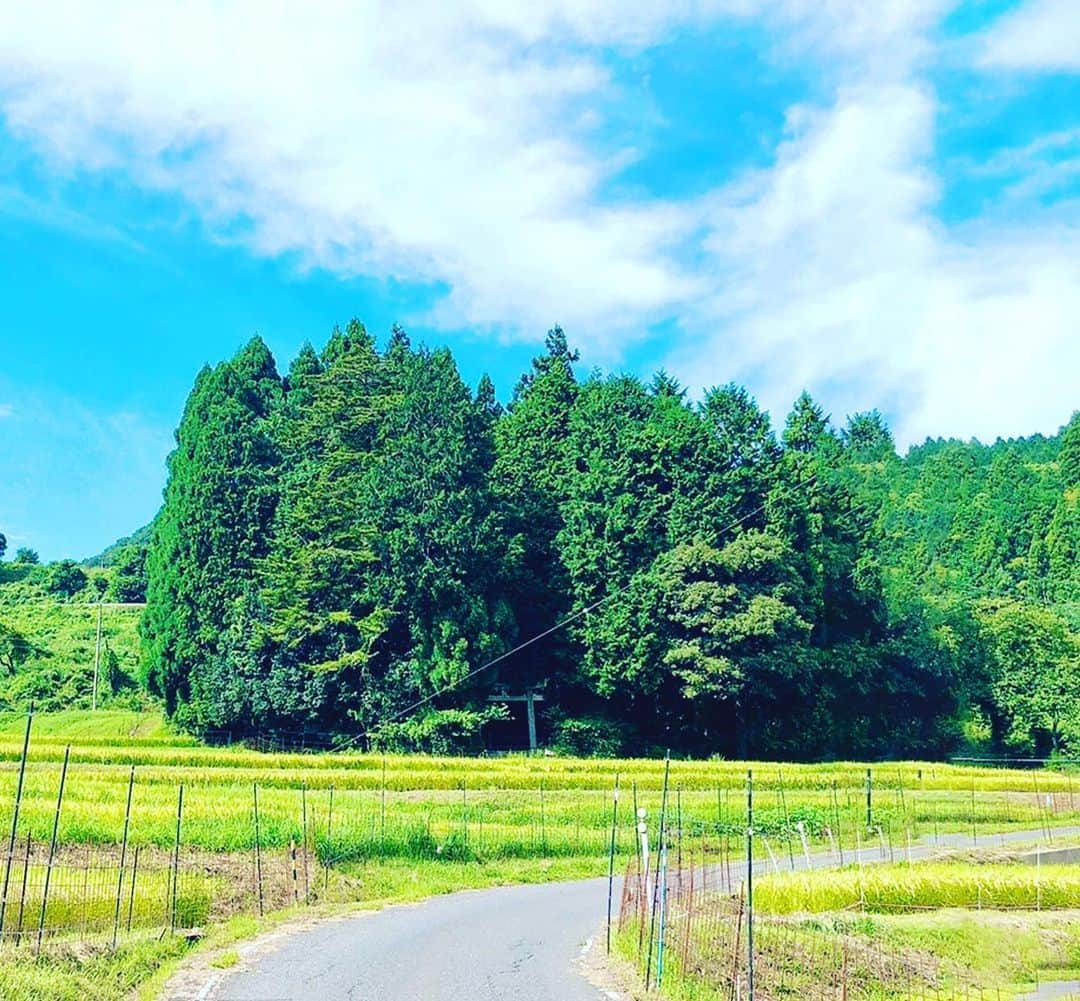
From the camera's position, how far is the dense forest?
49781 mm

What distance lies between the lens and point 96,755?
131 ft

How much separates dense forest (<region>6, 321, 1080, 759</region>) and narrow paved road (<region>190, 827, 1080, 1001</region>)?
29043mm

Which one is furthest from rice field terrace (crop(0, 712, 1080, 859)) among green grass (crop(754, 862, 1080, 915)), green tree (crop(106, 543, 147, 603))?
green tree (crop(106, 543, 147, 603))

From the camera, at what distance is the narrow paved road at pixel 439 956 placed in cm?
1241

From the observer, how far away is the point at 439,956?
14.6 meters

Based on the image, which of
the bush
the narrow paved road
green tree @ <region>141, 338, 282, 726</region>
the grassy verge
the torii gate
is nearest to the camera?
the grassy verge

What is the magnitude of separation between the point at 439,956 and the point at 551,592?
4035 cm

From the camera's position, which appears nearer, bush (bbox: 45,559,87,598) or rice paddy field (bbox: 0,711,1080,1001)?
rice paddy field (bbox: 0,711,1080,1001)

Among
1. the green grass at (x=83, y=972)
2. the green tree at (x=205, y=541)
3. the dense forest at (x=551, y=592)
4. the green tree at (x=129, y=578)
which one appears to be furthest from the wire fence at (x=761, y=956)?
the green tree at (x=129, y=578)

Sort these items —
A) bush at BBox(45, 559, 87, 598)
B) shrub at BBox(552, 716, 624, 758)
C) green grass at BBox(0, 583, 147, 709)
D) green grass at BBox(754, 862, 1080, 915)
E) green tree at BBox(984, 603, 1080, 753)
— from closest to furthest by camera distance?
1. green grass at BBox(754, 862, 1080, 915)
2. shrub at BBox(552, 716, 624, 758)
3. green tree at BBox(984, 603, 1080, 753)
4. green grass at BBox(0, 583, 147, 709)
5. bush at BBox(45, 559, 87, 598)

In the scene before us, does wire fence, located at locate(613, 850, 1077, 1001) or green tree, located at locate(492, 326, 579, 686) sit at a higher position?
green tree, located at locate(492, 326, 579, 686)

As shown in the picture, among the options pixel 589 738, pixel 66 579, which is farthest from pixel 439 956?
pixel 66 579

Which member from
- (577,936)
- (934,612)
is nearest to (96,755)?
(577,936)

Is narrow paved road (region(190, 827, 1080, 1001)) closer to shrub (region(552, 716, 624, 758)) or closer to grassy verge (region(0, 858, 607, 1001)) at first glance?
grassy verge (region(0, 858, 607, 1001))
